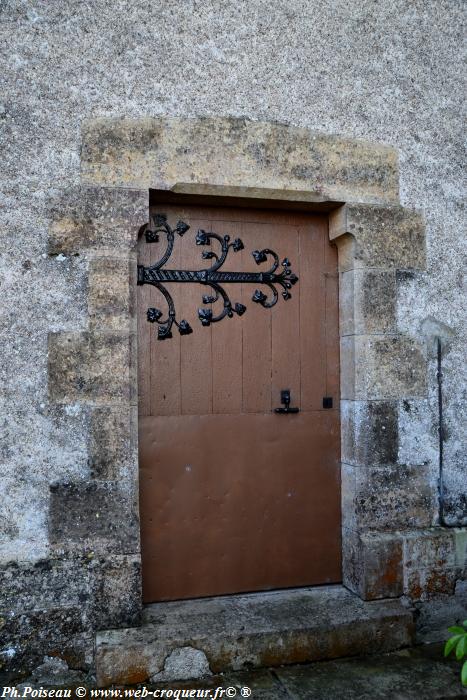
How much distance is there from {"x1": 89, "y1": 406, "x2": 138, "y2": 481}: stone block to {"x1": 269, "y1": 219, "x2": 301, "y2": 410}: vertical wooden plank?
801 millimetres

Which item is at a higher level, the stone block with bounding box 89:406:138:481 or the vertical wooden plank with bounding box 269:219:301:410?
the vertical wooden plank with bounding box 269:219:301:410

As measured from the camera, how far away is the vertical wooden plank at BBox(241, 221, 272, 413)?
10.4ft

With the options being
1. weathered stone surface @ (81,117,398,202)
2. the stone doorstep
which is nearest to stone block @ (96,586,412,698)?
the stone doorstep

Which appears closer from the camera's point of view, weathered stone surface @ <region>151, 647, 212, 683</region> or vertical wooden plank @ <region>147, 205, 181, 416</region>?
weathered stone surface @ <region>151, 647, 212, 683</region>

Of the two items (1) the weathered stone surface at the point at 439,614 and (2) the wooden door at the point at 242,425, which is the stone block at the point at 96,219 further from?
(1) the weathered stone surface at the point at 439,614

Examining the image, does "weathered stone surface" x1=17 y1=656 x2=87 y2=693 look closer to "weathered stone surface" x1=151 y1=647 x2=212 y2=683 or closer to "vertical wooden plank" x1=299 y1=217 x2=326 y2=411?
"weathered stone surface" x1=151 y1=647 x2=212 y2=683

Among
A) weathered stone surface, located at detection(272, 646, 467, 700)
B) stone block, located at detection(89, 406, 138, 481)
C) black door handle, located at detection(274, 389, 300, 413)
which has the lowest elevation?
weathered stone surface, located at detection(272, 646, 467, 700)

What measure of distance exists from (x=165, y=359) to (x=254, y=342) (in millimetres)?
473

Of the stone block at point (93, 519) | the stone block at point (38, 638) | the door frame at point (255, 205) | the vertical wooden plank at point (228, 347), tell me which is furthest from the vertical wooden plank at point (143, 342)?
the stone block at point (38, 638)

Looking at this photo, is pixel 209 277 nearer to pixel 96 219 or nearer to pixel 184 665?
pixel 96 219

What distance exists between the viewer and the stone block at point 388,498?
10.3ft

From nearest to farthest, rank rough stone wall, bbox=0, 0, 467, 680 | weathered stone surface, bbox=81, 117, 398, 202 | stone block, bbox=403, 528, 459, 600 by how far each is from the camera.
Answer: rough stone wall, bbox=0, 0, 467, 680 < weathered stone surface, bbox=81, 117, 398, 202 < stone block, bbox=403, 528, 459, 600

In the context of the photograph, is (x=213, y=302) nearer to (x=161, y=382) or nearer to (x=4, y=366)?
(x=161, y=382)

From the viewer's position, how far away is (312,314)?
328cm
